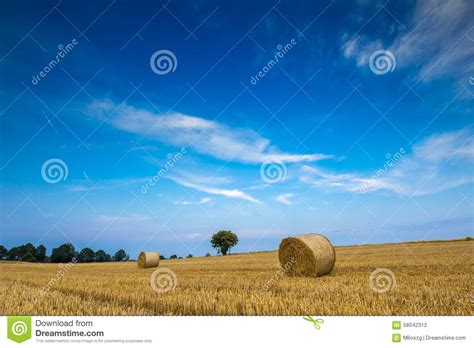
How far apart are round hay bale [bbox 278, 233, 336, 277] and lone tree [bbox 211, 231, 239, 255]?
164 feet

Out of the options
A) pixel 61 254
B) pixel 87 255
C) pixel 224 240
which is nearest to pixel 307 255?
pixel 224 240

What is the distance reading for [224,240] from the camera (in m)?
62.2

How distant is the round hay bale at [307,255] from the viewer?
11.2 meters

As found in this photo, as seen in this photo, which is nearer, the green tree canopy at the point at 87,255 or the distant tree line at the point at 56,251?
the distant tree line at the point at 56,251

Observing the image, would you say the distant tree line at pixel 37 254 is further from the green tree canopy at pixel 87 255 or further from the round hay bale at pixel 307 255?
the round hay bale at pixel 307 255

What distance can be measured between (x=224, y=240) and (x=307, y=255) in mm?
51571

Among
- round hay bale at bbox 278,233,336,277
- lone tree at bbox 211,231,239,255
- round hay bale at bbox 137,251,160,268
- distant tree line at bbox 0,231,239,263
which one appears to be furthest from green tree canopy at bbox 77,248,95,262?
round hay bale at bbox 278,233,336,277

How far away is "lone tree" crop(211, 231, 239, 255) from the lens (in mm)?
62156

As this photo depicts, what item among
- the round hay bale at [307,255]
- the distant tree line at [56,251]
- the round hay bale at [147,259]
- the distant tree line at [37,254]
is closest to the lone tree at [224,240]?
the distant tree line at [56,251]

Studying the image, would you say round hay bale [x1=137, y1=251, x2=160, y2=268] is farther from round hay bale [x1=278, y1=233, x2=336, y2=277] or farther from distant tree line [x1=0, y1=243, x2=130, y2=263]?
distant tree line [x1=0, y1=243, x2=130, y2=263]

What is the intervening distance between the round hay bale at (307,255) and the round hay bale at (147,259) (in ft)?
39.9
